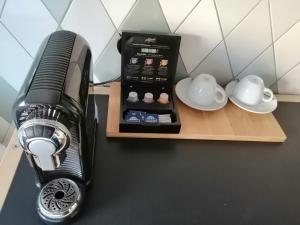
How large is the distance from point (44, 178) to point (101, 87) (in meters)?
0.38

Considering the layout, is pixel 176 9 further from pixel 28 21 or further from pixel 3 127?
pixel 3 127

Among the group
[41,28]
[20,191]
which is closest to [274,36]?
[41,28]

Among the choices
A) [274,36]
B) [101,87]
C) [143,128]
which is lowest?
[143,128]

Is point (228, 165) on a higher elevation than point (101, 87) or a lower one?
lower

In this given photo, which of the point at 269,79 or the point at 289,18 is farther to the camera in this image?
the point at 269,79

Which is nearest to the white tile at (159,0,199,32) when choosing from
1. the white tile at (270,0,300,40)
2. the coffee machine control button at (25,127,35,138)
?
the white tile at (270,0,300,40)

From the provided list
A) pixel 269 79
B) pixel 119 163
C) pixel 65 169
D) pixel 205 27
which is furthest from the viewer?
pixel 269 79

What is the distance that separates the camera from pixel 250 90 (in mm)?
866

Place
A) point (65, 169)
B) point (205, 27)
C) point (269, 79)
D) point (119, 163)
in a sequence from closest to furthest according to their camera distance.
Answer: point (65, 169) < point (119, 163) < point (205, 27) < point (269, 79)

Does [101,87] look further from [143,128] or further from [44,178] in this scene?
[44,178]

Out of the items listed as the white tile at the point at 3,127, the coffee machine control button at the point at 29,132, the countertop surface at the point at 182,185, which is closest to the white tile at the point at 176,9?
the countertop surface at the point at 182,185

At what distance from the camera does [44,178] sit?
0.64 meters

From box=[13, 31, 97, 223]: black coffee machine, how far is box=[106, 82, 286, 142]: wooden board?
0.65 feet

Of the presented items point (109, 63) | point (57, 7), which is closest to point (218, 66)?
point (109, 63)
